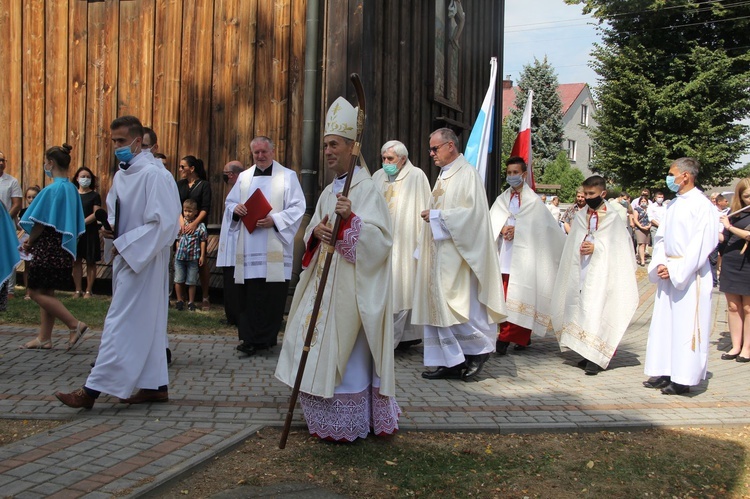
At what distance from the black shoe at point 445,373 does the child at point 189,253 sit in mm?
3944

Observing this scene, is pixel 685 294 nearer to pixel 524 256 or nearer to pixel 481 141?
pixel 524 256

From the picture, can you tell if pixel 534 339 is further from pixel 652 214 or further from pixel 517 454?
pixel 652 214

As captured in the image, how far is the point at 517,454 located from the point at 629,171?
1186 inches

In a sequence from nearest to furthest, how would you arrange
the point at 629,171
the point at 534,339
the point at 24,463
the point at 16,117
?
the point at 24,463, the point at 534,339, the point at 16,117, the point at 629,171

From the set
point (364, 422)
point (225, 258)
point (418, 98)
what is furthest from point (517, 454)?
point (418, 98)

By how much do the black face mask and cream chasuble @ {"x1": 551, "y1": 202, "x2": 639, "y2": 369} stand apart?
0.07 meters

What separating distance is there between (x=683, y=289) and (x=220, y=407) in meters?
4.09

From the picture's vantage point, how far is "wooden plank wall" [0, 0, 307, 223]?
9797mm

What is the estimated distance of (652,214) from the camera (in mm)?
21078

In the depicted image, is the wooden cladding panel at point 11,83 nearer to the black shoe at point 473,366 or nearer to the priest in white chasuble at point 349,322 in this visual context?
the black shoe at point 473,366

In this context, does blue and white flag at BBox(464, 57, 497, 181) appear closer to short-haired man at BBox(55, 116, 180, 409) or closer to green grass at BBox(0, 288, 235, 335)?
green grass at BBox(0, 288, 235, 335)

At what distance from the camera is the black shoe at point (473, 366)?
259 inches

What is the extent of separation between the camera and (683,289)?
6.53 meters

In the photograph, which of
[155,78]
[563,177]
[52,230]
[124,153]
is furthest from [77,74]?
[563,177]
